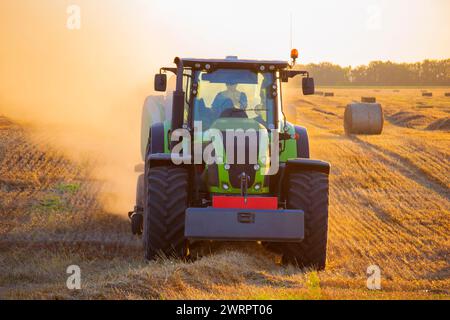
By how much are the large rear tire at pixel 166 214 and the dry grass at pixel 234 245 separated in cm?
19

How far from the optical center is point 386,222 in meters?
13.8

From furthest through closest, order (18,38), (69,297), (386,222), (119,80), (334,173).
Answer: (18,38), (119,80), (334,173), (386,222), (69,297)

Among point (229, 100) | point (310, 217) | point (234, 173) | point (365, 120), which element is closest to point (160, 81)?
point (229, 100)

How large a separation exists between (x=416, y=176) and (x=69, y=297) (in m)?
12.4

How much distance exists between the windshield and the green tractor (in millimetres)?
11

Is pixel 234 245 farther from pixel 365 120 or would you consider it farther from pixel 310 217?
pixel 365 120

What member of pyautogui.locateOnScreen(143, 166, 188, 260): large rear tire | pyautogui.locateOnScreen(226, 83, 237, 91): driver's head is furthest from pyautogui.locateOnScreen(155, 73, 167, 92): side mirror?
pyautogui.locateOnScreen(143, 166, 188, 260): large rear tire

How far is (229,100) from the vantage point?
33.6 feet

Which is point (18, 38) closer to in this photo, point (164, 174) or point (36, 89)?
point (36, 89)

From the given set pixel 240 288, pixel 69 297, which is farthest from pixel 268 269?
pixel 69 297

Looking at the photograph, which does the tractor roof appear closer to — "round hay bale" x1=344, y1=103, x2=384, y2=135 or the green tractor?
the green tractor

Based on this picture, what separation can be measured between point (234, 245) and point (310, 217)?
4.54ft

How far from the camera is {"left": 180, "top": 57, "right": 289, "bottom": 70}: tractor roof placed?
10.2 meters

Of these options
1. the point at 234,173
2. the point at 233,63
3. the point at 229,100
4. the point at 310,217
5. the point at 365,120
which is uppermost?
the point at 233,63
